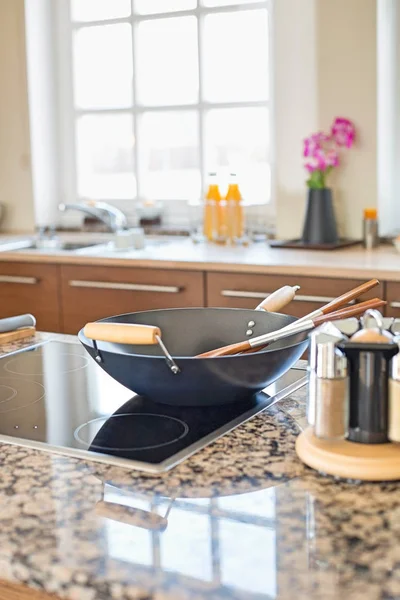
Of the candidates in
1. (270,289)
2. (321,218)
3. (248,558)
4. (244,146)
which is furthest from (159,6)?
(248,558)

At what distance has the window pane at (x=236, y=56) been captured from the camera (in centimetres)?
388

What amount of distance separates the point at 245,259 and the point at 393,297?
2.00 ft

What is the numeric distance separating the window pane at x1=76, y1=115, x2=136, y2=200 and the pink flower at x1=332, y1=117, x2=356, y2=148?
3.99 ft

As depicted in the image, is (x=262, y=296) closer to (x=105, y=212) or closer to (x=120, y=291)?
(x=120, y=291)

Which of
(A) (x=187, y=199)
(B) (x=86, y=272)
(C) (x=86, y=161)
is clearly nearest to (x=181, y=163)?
(A) (x=187, y=199)

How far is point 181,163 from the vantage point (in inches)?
164

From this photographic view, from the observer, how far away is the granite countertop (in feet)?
2.64

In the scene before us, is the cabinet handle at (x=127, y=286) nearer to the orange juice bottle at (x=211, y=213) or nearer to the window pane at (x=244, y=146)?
the orange juice bottle at (x=211, y=213)

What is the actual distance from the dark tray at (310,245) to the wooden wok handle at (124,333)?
2.19m

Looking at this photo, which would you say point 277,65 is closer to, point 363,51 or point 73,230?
point 363,51

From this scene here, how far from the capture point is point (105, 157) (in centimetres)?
438

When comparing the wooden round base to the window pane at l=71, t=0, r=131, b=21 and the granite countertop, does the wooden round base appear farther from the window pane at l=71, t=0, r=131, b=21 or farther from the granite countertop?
the window pane at l=71, t=0, r=131, b=21

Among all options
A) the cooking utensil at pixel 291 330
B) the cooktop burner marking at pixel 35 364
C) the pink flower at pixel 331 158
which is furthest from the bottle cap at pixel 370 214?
the cooking utensil at pixel 291 330

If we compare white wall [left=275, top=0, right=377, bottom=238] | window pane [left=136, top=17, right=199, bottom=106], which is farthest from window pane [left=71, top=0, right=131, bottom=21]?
white wall [left=275, top=0, right=377, bottom=238]
